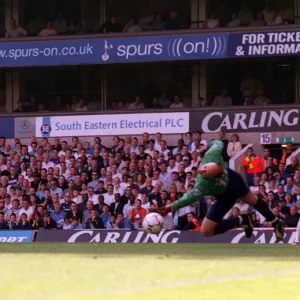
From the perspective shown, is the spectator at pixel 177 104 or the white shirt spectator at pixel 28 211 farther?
the spectator at pixel 177 104

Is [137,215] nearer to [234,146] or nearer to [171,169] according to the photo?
[171,169]

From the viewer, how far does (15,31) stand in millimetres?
33406

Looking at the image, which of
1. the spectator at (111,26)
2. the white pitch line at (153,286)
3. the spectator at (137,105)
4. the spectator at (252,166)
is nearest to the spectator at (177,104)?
the spectator at (137,105)

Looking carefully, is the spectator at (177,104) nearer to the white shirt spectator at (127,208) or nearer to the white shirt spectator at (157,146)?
the white shirt spectator at (157,146)

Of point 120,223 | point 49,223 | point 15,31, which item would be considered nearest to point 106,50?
point 15,31

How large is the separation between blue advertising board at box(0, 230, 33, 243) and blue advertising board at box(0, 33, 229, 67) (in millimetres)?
8543

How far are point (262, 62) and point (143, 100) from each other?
398 centimetres

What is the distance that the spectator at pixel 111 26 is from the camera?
3253 centimetres

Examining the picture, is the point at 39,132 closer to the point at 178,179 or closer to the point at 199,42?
the point at 199,42

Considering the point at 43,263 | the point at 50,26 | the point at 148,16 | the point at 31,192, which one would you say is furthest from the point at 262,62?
the point at 43,263

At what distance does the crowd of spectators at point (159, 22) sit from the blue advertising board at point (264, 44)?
16.2 inches

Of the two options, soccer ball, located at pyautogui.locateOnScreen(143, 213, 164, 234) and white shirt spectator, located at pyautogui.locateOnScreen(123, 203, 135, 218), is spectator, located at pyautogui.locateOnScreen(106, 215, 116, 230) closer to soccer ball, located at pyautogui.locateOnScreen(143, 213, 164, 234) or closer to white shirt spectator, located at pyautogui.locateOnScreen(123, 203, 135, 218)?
white shirt spectator, located at pyautogui.locateOnScreen(123, 203, 135, 218)

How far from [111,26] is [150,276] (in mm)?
21739

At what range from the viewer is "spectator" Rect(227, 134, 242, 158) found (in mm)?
27062
